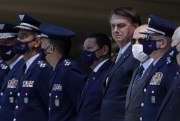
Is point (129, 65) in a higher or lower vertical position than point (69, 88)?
higher

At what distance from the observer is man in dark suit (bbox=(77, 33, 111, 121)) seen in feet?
21.5

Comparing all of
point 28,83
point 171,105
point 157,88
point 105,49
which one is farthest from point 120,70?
point 28,83

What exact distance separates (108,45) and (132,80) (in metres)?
1.05

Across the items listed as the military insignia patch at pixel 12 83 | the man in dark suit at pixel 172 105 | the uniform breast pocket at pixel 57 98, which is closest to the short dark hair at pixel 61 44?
the uniform breast pocket at pixel 57 98

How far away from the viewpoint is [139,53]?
19.5 feet

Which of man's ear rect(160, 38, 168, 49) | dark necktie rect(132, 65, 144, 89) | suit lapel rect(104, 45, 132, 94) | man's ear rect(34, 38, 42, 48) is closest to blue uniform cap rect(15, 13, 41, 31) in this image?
man's ear rect(34, 38, 42, 48)

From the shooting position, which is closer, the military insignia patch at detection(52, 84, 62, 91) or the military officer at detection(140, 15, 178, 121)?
the military officer at detection(140, 15, 178, 121)

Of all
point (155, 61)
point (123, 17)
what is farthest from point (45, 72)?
point (155, 61)

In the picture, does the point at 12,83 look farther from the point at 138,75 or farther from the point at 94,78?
the point at 138,75

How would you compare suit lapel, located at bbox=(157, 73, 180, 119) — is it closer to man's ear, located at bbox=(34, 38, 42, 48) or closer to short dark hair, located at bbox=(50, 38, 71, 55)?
short dark hair, located at bbox=(50, 38, 71, 55)

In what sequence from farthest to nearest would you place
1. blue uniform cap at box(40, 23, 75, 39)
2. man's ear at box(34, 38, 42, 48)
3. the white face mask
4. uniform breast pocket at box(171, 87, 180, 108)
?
man's ear at box(34, 38, 42, 48)
blue uniform cap at box(40, 23, 75, 39)
the white face mask
uniform breast pocket at box(171, 87, 180, 108)

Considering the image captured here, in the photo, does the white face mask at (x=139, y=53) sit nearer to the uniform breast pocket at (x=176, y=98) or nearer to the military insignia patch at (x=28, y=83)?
the uniform breast pocket at (x=176, y=98)

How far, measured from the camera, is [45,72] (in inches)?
278

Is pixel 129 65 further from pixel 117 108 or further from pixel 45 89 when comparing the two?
pixel 45 89
